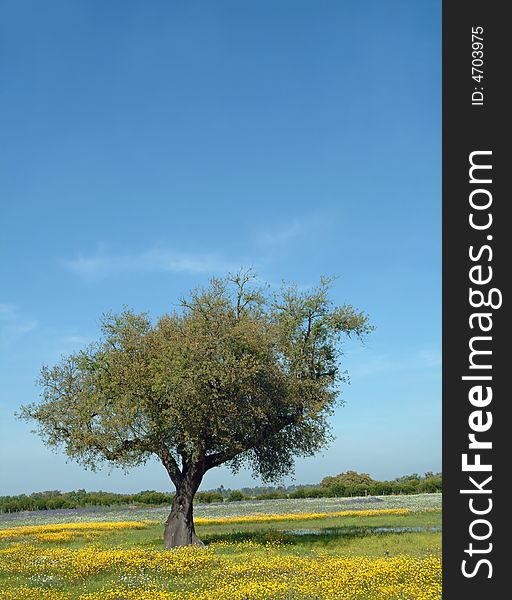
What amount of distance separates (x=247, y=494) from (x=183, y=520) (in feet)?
277

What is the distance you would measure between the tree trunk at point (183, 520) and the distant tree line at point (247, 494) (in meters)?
65.0

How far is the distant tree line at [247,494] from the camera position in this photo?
9675 cm

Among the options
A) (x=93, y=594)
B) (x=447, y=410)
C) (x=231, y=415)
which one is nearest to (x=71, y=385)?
(x=231, y=415)

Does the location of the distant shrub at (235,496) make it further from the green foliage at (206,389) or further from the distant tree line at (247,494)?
the green foliage at (206,389)

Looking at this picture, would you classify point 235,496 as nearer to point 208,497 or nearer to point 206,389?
point 208,497

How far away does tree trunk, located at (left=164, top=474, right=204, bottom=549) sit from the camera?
3462cm

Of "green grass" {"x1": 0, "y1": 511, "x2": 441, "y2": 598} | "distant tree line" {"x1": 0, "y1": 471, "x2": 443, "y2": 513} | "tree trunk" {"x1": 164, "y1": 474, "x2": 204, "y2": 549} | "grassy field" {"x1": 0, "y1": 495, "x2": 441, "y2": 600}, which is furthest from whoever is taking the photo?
"distant tree line" {"x1": 0, "y1": 471, "x2": 443, "y2": 513}

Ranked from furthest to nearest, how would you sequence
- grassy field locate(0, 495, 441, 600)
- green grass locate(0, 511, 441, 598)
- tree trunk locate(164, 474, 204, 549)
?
tree trunk locate(164, 474, 204, 549) < green grass locate(0, 511, 441, 598) < grassy field locate(0, 495, 441, 600)

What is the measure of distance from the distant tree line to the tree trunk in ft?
213

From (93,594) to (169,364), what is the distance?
1344 cm

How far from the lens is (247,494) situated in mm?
116438

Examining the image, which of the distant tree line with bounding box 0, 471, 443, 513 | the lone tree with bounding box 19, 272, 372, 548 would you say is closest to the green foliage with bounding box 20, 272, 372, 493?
the lone tree with bounding box 19, 272, 372, 548

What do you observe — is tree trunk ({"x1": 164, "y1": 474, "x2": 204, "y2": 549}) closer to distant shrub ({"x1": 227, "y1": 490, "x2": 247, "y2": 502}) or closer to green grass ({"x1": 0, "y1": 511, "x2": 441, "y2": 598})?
green grass ({"x1": 0, "y1": 511, "x2": 441, "y2": 598})

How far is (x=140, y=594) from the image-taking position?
1973 centimetres
